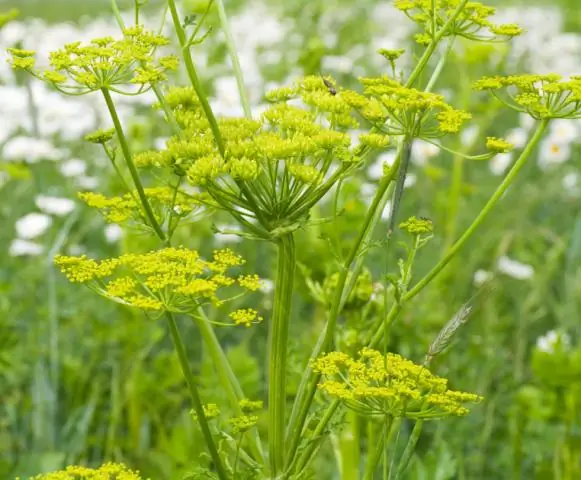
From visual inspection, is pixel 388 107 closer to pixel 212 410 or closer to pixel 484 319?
pixel 212 410

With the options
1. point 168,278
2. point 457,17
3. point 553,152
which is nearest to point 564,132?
point 553,152

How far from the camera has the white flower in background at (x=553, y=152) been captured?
475 centimetres

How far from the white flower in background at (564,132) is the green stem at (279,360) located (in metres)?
3.60

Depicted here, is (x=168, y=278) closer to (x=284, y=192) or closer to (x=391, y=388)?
(x=284, y=192)

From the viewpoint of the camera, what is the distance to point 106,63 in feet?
4.64

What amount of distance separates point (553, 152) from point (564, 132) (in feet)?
0.67

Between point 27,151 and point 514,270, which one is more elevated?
point 27,151

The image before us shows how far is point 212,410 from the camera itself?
153cm

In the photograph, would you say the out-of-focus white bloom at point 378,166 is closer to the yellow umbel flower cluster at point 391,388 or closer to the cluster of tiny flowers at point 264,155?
the cluster of tiny flowers at point 264,155

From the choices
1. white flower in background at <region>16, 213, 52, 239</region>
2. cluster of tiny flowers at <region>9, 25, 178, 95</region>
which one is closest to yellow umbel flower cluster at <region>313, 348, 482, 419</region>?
cluster of tiny flowers at <region>9, 25, 178, 95</region>

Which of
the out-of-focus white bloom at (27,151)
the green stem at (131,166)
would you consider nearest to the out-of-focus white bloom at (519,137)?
the out-of-focus white bloom at (27,151)

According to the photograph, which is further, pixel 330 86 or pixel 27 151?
pixel 27 151

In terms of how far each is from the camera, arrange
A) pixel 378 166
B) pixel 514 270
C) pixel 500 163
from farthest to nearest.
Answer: pixel 500 163 → pixel 378 166 → pixel 514 270

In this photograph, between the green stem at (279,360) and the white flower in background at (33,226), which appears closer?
the green stem at (279,360)
